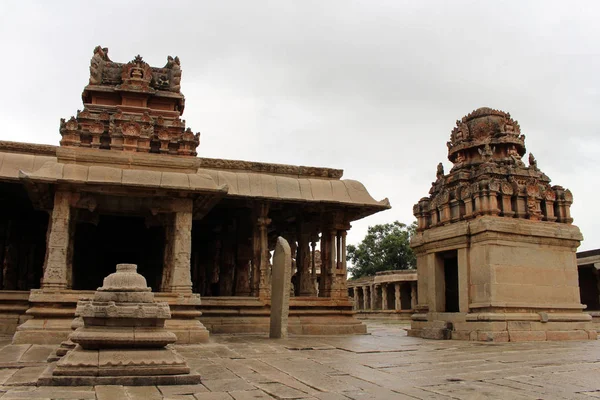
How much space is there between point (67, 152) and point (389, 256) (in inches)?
1934

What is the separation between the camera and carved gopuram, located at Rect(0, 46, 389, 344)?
1202cm

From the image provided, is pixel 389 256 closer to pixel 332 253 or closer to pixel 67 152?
pixel 332 253

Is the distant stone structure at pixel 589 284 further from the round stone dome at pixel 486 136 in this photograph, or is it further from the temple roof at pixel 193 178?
the temple roof at pixel 193 178

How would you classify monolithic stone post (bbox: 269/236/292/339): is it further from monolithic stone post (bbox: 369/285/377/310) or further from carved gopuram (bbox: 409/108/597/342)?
monolithic stone post (bbox: 369/285/377/310)

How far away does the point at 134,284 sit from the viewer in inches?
271

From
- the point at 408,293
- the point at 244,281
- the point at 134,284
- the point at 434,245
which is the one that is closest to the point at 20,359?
the point at 134,284

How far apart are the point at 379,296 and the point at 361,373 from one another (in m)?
35.4

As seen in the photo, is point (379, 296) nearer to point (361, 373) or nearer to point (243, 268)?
point (243, 268)

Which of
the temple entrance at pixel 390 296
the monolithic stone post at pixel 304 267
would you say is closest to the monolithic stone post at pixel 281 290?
the monolithic stone post at pixel 304 267

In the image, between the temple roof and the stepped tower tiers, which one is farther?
the stepped tower tiers

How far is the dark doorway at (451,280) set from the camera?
45.0 feet

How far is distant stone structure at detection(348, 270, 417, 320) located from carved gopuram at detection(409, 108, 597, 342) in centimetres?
1882

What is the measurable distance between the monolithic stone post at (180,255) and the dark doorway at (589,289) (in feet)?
64.0

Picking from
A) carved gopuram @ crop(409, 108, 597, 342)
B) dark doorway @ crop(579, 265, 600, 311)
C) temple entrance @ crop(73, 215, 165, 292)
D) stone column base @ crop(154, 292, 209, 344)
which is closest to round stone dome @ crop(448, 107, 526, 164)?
carved gopuram @ crop(409, 108, 597, 342)
